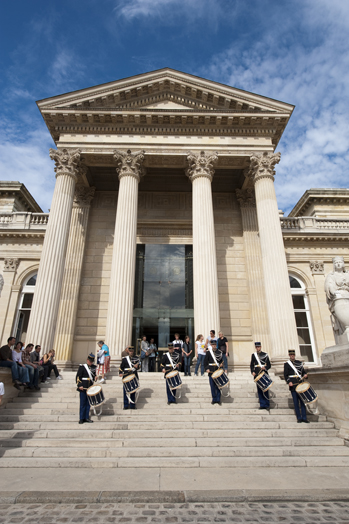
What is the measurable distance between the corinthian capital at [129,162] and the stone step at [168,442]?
13437 mm

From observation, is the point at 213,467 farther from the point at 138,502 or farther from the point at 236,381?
the point at 236,381

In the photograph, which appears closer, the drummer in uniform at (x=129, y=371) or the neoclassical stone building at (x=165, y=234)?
the drummer in uniform at (x=129, y=371)

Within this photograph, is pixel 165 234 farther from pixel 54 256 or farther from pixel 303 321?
pixel 303 321

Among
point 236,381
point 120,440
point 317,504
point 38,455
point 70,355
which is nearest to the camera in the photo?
point 317,504

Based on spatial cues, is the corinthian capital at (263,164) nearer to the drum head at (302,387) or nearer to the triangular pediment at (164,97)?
the triangular pediment at (164,97)

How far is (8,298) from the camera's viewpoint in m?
20.2

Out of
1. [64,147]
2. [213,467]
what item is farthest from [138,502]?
[64,147]

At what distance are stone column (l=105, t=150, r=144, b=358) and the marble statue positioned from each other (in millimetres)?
8440

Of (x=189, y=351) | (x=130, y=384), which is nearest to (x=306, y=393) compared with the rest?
(x=130, y=384)

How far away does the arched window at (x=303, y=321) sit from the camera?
1958 centimetres

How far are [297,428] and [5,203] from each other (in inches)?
1059

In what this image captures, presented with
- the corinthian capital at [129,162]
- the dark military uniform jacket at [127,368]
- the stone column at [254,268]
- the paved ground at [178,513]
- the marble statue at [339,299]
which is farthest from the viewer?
the stone column at [254,268]

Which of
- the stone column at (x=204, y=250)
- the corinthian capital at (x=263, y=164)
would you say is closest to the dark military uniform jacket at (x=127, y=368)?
the stone column at (x=204, y=250)

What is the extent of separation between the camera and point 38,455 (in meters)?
6.59
